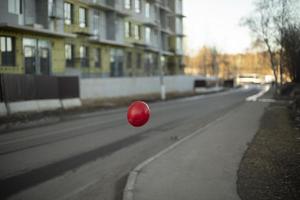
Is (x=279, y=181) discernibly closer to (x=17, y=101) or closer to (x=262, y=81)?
(x=17, y=101)

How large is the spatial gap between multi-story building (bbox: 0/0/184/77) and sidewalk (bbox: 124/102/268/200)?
65.2 feet

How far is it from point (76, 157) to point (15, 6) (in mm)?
22134

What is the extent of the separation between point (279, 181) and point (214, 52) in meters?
82.6

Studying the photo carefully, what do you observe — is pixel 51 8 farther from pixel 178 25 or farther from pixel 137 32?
pixel 178 25

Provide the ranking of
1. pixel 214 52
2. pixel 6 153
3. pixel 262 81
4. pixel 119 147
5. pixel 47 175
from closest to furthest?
1. pixel 47 175
2. pixel 6 153
3. pixel 119 147
4. pixel 214 52
5. pixel 262 81

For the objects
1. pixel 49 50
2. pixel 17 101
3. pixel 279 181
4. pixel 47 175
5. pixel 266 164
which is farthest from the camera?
pixel 49 50

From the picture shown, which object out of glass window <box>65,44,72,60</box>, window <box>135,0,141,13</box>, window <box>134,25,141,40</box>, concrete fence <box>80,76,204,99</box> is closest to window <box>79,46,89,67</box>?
glass window <box>65,44,72,60</box>

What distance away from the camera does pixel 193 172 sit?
922 centimetres

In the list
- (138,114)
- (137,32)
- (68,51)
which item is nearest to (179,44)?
(137,32)

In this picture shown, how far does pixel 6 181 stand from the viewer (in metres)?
8.61

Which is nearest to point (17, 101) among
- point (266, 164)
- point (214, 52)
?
point (266, 164)

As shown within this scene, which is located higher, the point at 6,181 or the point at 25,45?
the point at 25,45

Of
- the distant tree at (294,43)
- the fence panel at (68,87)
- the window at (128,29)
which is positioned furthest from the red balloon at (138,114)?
the window at (128,29)

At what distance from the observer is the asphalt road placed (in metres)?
8.05
